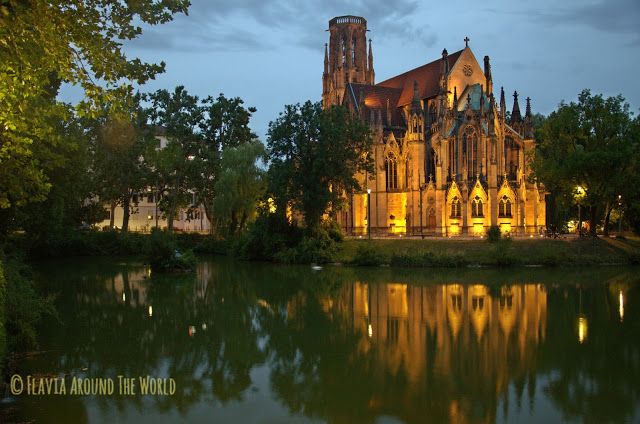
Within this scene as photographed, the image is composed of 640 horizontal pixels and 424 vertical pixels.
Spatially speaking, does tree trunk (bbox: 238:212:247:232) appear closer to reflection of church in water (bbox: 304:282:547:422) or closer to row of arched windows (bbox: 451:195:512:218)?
row of arched windows (bbox: 451:195:512:218)

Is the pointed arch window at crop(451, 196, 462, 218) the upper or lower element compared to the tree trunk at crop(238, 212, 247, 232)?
upper

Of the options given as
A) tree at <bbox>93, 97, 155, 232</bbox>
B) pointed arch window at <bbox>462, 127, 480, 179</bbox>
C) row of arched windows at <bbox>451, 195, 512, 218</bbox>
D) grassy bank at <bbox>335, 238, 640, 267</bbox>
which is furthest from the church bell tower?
grassy bank at <bbox>335, 238, 640, 267</bbox>

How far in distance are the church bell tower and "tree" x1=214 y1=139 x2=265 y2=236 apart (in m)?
28.2

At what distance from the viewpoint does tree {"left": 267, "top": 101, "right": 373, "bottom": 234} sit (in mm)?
49375

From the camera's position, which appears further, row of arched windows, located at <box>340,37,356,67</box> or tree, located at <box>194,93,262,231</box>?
row of arched windows, located at <box>340,37,356,67</box>

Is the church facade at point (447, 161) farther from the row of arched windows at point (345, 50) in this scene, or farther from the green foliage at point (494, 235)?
the row of arched windows at point (345, 50)

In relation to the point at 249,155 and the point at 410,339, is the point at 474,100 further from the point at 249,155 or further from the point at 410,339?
the point at 410,339

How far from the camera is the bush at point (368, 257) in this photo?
1767 inches

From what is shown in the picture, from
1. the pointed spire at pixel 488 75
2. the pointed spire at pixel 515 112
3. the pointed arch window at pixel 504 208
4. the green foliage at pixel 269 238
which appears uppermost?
the pointed spire at pixel 488 75

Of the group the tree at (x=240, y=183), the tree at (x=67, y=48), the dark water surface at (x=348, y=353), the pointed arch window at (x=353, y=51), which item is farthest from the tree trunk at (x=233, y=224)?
the tree at (x=67, y=48)

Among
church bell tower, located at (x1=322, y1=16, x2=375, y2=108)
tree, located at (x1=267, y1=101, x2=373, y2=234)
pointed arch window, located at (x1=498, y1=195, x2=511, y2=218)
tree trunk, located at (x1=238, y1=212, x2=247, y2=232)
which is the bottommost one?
tree trunk, located at (x1=238, y1=212, x2=247, y2=232)

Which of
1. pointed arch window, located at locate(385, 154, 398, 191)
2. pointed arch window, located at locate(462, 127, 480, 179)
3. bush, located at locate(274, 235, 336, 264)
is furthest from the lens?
pointed arch window, located at locate(385, 154, 398, 191)

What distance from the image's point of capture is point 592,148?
47.8 metres

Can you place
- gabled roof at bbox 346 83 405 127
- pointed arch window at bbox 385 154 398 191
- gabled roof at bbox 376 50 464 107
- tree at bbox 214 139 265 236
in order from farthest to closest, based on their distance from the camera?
gabled roof at bbox 346 83 405 127 → gabled roof at bbox 376 50 464 107 → pointed arch window at bbox 385 154 398 191 → tree at bbox 214 139 265 236
